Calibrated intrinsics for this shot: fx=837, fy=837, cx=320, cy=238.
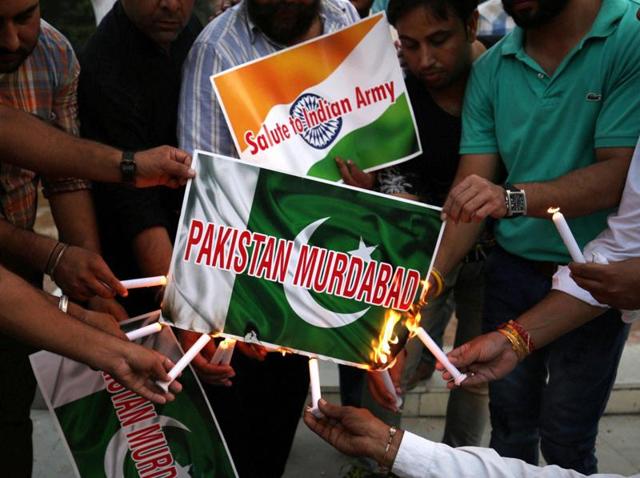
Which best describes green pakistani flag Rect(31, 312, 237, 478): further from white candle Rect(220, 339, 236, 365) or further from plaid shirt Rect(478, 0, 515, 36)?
plaid shirt Rect(478, 0, 515, 36)

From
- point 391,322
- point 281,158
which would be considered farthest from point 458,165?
point 391,322

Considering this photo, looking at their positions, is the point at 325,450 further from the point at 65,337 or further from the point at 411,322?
the point at 65,337

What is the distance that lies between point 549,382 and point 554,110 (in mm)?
908

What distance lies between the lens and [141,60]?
2.73m

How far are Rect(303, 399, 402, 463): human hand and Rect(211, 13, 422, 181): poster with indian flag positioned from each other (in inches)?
32.8

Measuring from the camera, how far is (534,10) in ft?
8.14

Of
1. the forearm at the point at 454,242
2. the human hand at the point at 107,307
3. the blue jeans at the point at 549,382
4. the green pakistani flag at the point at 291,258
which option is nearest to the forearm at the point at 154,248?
the human hand at the point at 107,307

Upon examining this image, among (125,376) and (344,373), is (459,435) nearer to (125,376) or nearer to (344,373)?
(344,373)

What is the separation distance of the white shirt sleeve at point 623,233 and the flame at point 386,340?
64 cm

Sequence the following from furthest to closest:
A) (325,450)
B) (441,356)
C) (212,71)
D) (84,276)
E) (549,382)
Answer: (325,450)
(549,382)
(212,71)
(84,276)
(441,356)

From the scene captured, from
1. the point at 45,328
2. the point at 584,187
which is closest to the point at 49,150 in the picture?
the point at 45,328

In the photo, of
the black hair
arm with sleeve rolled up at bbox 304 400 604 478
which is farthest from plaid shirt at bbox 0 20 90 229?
arm with sleeve rolled up at bbox 304 400 604 478

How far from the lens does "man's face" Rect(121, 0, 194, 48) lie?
8.84 ft

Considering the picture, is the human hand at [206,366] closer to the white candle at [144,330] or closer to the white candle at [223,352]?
the white candle at [223,352]
